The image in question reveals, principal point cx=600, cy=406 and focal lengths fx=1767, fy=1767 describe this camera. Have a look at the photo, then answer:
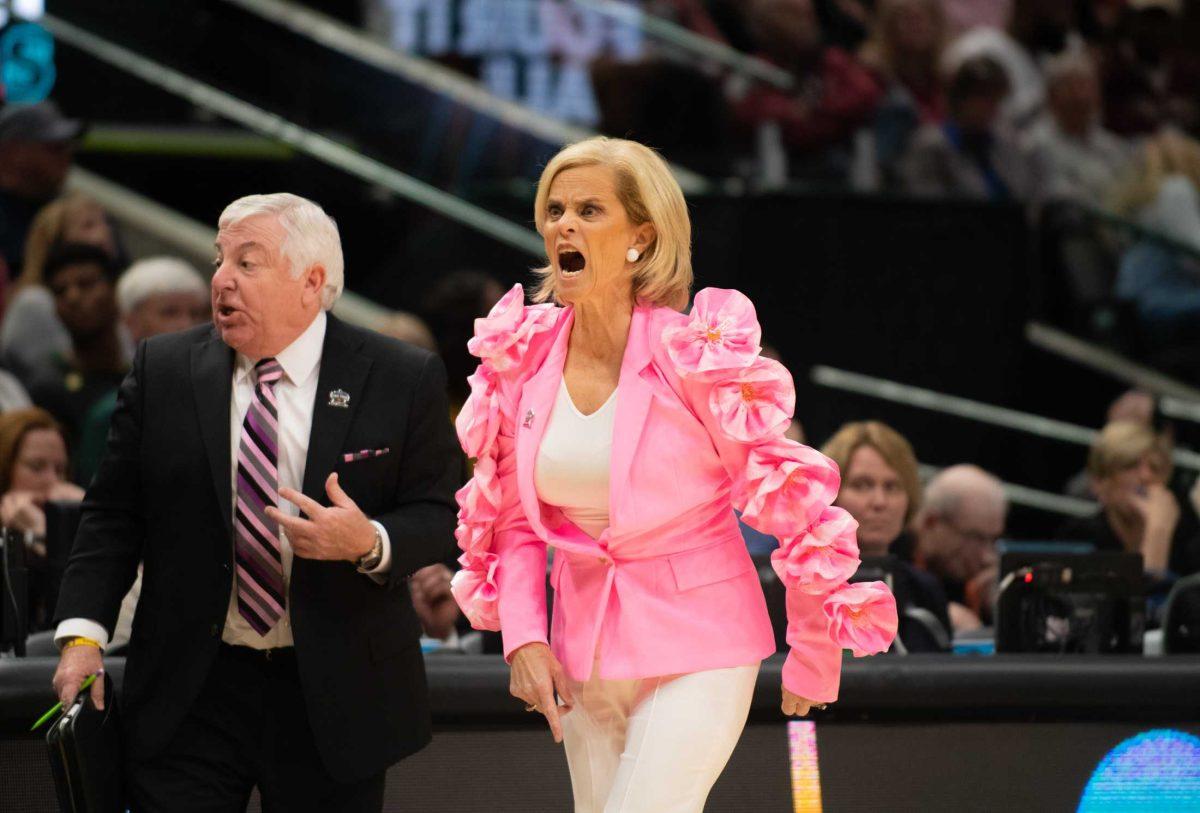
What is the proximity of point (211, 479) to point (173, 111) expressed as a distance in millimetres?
6353

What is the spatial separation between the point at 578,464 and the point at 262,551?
0.64 m

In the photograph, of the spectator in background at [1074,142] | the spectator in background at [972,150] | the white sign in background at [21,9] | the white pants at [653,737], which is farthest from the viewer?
the spectator in background at [1074,142]

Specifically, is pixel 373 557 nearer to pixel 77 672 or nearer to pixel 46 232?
pixel 77 672

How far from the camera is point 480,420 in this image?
3285 millimetres

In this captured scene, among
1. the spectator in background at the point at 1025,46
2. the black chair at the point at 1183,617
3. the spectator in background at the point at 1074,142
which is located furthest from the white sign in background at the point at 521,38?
the black chair at the point at 1183,617

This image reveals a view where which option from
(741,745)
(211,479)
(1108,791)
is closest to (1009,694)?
(1108,791)

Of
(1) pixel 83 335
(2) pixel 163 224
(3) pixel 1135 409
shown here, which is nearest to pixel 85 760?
(1) pixel 83 335

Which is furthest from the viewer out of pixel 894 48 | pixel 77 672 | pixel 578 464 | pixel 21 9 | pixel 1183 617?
pixel 894 48

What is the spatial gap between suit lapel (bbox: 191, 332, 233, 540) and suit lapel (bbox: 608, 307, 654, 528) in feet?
2.41

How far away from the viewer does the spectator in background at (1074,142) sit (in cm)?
995

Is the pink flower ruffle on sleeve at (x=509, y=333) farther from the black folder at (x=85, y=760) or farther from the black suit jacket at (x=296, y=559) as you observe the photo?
the black folder at (x=85, y=760)

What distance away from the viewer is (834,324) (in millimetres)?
8727

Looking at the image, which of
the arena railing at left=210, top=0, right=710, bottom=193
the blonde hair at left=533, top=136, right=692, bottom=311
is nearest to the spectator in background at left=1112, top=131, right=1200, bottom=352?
the arena railing at left=210, top=0, right=710, bottom=193

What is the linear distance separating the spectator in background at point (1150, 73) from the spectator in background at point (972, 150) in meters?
1.26
